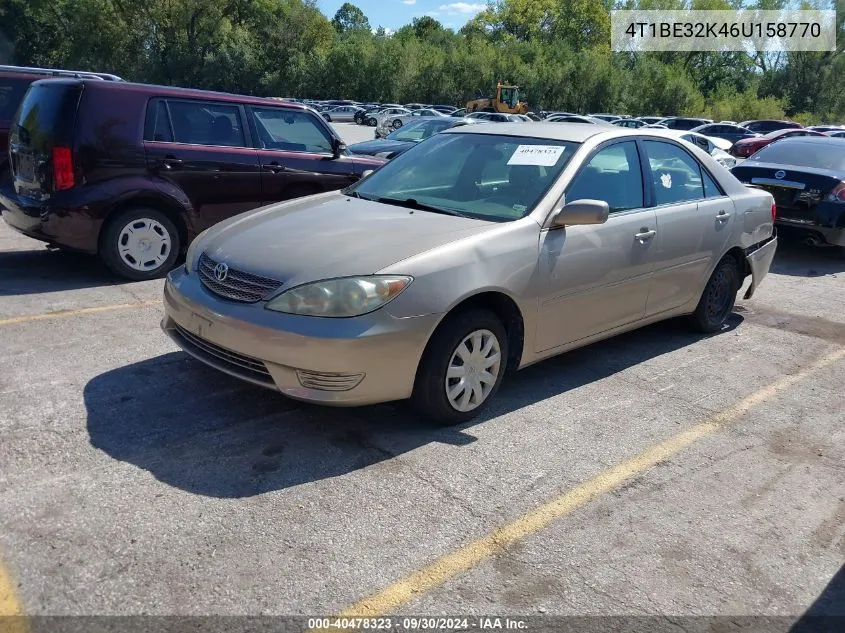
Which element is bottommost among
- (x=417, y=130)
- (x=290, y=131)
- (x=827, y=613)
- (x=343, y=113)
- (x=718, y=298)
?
(x=827, y=613)

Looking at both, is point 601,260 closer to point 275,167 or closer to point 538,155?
point 538,155

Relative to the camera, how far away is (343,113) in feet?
160

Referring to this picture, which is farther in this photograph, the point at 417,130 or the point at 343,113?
the point at 343,113

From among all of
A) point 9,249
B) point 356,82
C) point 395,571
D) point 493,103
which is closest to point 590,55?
point 493,103

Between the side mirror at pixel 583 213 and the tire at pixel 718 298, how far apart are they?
206 cm

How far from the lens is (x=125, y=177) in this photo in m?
6.71

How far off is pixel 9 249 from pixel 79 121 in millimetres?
2242

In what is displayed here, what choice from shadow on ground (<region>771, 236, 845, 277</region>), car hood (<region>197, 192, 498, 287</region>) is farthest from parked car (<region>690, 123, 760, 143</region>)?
car hood (<region>197, 192, 498, 287</region>)

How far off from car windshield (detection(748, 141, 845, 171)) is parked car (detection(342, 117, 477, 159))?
15.2ft

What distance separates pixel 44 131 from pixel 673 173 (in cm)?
518

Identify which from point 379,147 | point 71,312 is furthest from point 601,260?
point 379,147

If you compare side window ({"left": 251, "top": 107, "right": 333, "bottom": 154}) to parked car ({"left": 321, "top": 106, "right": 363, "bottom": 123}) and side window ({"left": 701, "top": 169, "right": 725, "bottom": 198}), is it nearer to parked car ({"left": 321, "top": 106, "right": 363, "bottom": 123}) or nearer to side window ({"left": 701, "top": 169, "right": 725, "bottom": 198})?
side window ({"left": 701, "top": 169, "right": 725, "bottom": 198})

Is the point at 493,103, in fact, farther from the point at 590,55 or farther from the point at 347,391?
the point at 347,391

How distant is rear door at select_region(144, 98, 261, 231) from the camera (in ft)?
23.0
